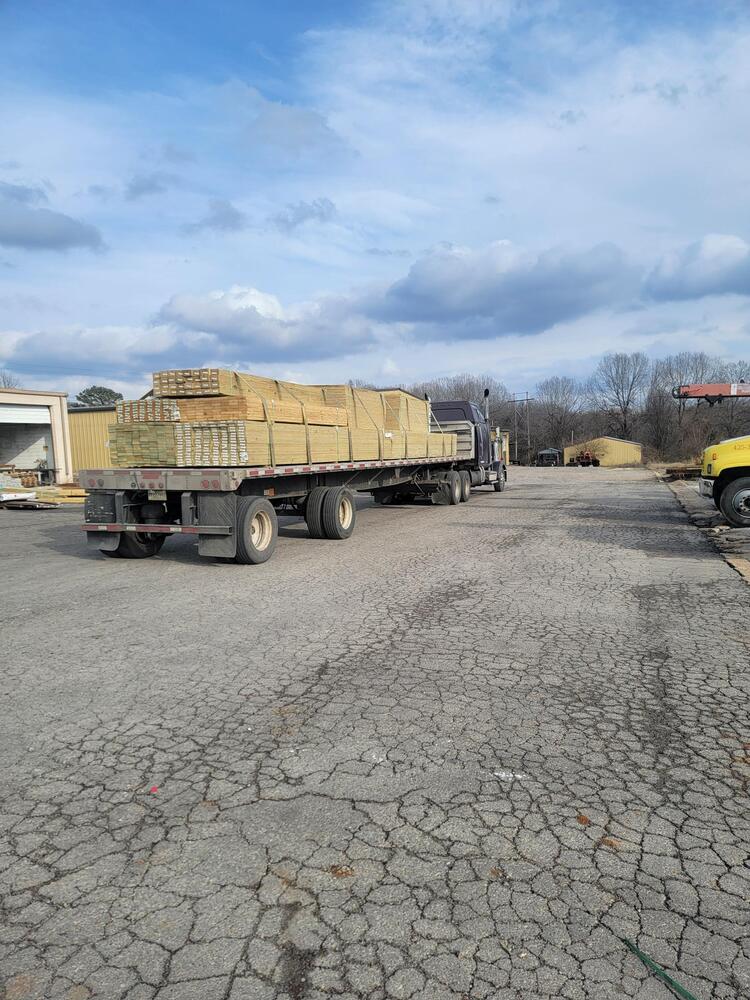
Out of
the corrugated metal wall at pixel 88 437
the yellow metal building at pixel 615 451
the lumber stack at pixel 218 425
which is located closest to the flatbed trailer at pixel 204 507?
the lumber stack at pixel 218 425

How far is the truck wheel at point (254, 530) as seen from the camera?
8.68 metres

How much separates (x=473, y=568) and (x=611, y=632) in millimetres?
2984

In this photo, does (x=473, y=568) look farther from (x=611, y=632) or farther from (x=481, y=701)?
(x=481, y=701)

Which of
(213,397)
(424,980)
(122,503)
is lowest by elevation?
(424,980)

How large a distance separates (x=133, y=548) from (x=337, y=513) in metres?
3.36

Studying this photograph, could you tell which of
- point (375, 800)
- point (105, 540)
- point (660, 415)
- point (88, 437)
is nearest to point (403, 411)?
point (105, 540)

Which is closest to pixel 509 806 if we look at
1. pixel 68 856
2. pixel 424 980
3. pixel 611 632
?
pixel 424 980

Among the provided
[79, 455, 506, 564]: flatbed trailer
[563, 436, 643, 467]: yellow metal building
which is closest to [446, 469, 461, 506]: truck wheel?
[79, 455, 506, 564]: flatbed trailer

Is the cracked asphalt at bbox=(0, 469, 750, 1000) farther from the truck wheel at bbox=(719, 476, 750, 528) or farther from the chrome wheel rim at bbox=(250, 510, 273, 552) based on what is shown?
the truck wheel at bbox=(719, 476, 750, 528)

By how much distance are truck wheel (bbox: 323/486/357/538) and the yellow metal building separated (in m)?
56.4

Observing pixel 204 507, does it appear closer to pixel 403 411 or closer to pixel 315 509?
pixel 315 509

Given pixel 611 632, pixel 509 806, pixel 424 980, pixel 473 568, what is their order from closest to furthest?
pixel 424 980 < pixel 509 806 < pixel 611 632 < pixel 473 568

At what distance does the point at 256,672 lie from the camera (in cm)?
467

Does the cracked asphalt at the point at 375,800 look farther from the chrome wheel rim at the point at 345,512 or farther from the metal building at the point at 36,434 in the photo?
the metal building at the point at 36,434
